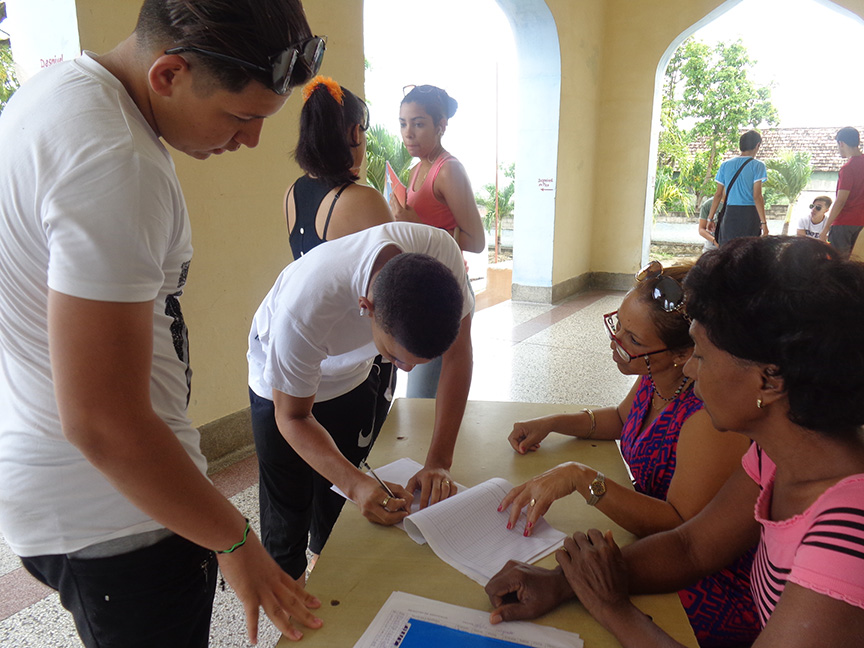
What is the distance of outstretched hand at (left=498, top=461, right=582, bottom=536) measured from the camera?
120cm

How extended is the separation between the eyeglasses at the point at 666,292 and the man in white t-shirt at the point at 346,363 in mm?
482

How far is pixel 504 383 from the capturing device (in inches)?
160

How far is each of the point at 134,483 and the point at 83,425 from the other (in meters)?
0.10

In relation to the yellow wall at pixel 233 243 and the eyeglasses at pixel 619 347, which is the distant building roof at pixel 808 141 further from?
the eyeglasses at pixel 619 347

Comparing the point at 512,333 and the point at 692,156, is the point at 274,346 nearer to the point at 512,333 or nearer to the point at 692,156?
the point at 512,333

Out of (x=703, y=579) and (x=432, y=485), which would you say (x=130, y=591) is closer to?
(x=432, y=485)

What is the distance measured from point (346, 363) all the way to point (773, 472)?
3.36 ft

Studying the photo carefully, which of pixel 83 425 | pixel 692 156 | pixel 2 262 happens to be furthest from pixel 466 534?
pixel 692 156

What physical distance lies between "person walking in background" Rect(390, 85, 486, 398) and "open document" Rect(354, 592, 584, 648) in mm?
2155

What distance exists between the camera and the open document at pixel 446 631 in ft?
2.94

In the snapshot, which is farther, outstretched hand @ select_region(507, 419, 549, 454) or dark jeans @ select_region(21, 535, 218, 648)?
outstretched hand @ select_region(507, 419, 549, 454)

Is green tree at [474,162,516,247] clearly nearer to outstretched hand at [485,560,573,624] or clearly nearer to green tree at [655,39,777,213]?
Result: green tree at [655,39,777,213]

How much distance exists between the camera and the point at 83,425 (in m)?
0.71

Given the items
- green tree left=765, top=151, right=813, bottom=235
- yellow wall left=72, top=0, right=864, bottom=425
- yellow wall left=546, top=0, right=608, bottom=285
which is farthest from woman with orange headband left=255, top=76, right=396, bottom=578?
green tree left=765, top=151, right=813, bottom=235
